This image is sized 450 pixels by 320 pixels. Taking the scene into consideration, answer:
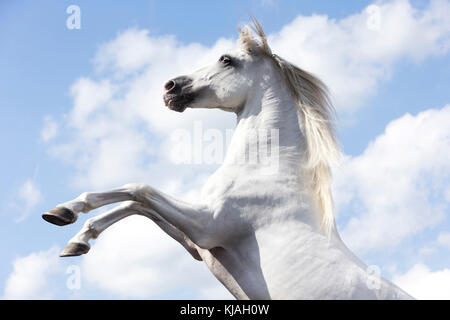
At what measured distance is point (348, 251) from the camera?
5.54 metres

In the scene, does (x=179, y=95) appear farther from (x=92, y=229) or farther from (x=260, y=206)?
(x=92, y=229)

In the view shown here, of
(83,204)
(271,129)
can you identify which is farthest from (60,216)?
(271,129)

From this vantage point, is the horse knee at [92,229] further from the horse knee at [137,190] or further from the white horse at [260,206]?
the horse knee at [137,190]

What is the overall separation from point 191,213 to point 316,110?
192 centimetres

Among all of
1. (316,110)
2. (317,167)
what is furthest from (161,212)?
(316,110)

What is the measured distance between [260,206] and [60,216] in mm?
1839

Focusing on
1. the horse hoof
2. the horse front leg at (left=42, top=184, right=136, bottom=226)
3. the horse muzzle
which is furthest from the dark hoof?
the horse muzzle

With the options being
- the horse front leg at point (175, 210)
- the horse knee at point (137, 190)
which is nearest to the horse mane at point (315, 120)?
the horse front leg at point (175, 210)

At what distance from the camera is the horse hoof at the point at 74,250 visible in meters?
4.88

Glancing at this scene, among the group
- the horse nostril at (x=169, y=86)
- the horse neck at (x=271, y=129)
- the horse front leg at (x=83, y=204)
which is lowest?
the horse front leg at (x=83, y=204)

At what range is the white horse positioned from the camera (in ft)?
16.8

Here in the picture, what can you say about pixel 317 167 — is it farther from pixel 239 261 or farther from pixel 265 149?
pixel 239 261
